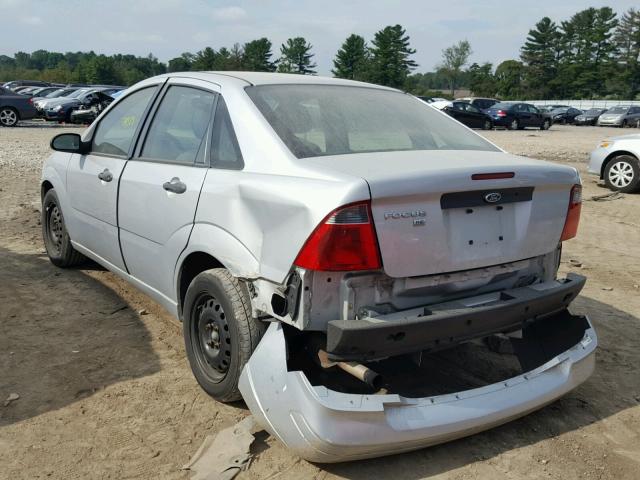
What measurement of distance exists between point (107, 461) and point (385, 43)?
308ft

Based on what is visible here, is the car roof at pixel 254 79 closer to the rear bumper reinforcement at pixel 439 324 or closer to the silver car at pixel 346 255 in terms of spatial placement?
the silver car at pixel 346 255

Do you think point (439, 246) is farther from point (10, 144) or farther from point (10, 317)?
point (10, 144)

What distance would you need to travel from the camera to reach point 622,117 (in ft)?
131

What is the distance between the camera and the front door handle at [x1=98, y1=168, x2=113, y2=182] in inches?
167

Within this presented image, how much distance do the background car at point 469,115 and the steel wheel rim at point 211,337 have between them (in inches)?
1173

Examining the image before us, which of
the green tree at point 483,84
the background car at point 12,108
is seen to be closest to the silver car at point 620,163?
the background car at point 12,108

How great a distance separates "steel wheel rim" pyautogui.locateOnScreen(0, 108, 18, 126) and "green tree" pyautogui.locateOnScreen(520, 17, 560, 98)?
284ft

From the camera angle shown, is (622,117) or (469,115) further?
(622,117)

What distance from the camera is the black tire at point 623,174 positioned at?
430 inches

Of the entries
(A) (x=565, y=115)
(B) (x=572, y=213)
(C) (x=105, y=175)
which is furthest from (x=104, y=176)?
(A) (x=565, y=115)

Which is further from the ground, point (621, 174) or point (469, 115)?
point (621, 174)

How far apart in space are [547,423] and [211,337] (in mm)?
1801

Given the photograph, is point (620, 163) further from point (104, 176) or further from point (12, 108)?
point (12, 108)

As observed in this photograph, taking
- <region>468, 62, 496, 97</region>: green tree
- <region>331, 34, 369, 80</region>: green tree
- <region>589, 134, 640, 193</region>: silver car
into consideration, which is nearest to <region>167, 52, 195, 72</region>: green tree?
<region>331, 34, 369, 80</region>: green tree
